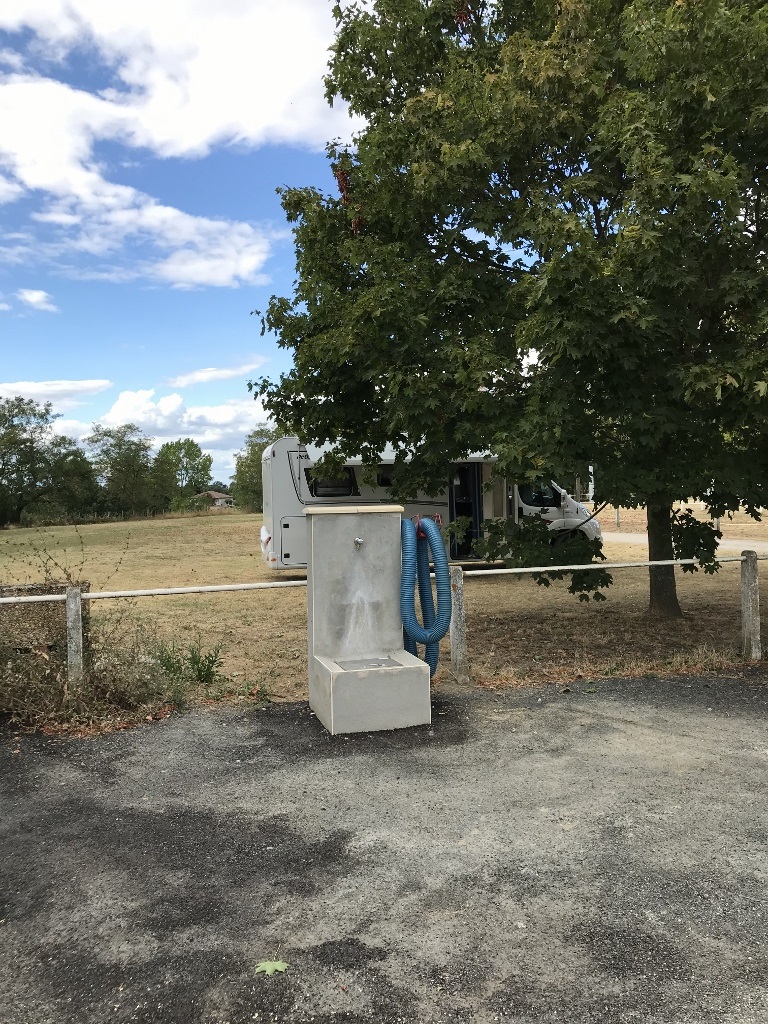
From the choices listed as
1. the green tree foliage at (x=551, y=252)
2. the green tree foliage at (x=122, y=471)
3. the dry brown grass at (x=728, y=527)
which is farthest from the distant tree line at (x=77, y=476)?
the green tree foliage at (x=551, y=252)

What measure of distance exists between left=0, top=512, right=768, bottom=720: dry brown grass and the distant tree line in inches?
1816

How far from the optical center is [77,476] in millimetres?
66875

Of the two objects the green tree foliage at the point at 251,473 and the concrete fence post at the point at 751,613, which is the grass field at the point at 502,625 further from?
the green tree foliage at the point at 251,473

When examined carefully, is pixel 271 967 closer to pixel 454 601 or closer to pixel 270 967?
pixel 270 967

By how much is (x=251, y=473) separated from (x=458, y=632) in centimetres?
7786

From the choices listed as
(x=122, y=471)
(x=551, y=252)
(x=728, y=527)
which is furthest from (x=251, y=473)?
(x=551, y=252)

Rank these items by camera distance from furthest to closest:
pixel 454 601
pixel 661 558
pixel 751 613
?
pixel 661 558 → pixel 751 613 → pixel 454 601

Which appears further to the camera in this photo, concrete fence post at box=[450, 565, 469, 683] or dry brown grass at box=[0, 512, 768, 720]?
dry brown grass at box=[0, 512, 768, 720]

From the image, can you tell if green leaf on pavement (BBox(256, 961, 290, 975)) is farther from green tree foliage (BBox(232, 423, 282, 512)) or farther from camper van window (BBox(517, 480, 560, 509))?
green tree foliage (BBox(232, 423, 282, 512))

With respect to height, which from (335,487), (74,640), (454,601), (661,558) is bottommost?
(74,640)

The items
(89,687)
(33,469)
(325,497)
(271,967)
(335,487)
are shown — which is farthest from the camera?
(33,469)

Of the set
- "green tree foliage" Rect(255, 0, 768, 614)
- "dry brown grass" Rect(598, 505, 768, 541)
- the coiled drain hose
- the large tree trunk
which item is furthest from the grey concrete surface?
"dry brown grass" Rect(598, 505, 768, 541)

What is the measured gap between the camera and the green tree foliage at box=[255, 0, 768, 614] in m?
6.80

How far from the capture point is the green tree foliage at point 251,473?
250ft
